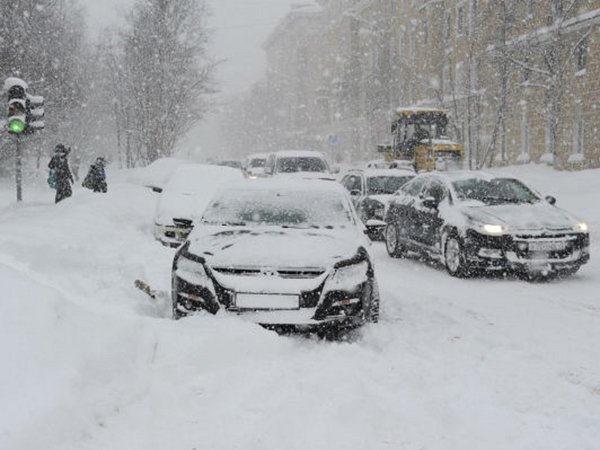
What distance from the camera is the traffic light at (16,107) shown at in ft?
51.9

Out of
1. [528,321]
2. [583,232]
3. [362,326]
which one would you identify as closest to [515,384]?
[362,326]

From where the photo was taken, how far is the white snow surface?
4.02m

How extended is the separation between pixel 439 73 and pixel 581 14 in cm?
1700

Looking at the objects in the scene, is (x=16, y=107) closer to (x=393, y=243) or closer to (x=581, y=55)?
(x=393, y=243)

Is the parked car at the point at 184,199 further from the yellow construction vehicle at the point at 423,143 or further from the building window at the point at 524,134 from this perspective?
the building window at the point at 524,134

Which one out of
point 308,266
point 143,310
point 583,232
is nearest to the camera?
point 308,266

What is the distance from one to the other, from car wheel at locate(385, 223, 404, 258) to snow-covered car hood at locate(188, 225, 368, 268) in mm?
6179

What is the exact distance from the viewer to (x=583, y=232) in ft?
33.1

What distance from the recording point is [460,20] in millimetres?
43969

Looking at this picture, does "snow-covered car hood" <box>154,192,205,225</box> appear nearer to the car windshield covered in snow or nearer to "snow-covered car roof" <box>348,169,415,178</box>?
"snow-covered car roof" <box>348,169,415,178</box>

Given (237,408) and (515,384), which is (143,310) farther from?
(515,384)

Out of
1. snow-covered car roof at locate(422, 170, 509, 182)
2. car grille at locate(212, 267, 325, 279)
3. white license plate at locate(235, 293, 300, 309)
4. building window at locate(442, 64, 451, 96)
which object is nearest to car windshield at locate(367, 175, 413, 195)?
snow-covered car roof at locate(422, 170, 509, 182)

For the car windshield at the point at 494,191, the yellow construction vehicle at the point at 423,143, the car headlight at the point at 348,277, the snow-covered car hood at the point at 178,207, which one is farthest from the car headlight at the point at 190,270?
the yellow construction vehicle at the point at 423,143

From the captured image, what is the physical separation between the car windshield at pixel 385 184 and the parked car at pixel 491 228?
4.06m
